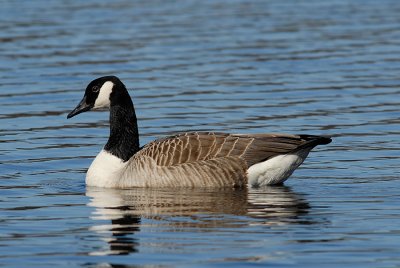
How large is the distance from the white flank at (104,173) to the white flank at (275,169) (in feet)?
5.95

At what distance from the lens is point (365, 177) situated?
49.1 ft

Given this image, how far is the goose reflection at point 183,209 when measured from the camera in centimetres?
1207

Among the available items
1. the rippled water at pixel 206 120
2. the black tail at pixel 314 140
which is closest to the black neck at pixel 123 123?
the rippled water at pixel 206 120

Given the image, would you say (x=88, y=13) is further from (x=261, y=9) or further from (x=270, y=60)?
(x=270, y=60)

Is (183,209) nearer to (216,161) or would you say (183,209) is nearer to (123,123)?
(216,161)

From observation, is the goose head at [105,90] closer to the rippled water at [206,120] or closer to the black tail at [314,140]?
the rippled water at [206,120]

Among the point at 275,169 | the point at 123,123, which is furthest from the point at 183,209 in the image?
the point at 123,123

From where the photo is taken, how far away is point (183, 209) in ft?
43.1

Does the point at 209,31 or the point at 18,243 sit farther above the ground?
the point at 209,31

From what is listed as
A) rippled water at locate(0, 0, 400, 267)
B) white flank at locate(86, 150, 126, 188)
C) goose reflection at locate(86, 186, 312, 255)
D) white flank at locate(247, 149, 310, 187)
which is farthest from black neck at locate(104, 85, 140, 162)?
white flank at locate(247, 149, 310, 187)

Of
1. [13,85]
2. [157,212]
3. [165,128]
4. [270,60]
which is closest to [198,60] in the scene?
[270,60]

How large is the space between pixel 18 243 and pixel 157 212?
6.81 feet

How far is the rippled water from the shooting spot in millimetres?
11289

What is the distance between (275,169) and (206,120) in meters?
4.89
